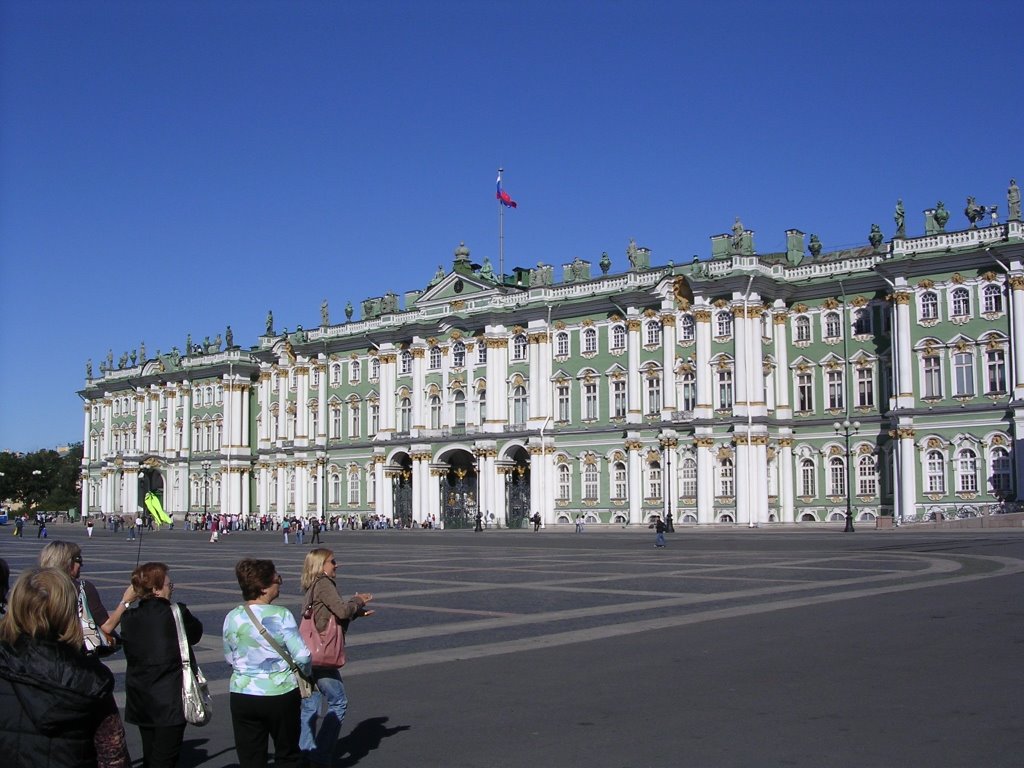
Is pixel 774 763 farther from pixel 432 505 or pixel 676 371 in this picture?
pixel 432 505

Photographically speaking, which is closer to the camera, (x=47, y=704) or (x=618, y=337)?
(x=47, y=704)

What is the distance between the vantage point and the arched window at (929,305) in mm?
66125

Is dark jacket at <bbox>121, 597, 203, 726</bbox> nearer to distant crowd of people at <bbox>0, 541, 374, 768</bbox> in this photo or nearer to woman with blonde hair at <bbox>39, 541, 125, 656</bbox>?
distant crowd of people at <bbox>0, 541, 374, 768</bbox>

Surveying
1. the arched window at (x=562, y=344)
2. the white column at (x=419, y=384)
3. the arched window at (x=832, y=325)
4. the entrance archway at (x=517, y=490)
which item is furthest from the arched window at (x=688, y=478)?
the white column at (x=419, y=384)

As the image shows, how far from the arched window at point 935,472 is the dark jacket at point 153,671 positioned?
2466 inches

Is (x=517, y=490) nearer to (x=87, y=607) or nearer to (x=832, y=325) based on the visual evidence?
(x=832, y=325)

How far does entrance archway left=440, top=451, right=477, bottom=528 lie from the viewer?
Answer: 86.0 metres

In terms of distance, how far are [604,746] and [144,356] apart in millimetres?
125238

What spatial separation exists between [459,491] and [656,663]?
241ft

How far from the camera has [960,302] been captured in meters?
65.4

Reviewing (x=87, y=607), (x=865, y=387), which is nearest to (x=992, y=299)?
(x=865, y=387)

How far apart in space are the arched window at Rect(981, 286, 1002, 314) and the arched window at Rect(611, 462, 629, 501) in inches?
969

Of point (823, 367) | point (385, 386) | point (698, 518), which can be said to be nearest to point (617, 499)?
point (698, 518)

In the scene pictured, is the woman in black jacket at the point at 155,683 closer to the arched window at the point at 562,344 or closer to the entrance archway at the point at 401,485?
the arched window at the point at 562,344
